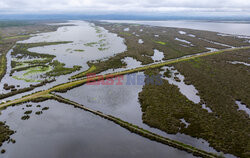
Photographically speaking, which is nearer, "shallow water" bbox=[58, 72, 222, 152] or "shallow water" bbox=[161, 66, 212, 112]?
"shallow water" bbox=[58, 72, 222, 152]

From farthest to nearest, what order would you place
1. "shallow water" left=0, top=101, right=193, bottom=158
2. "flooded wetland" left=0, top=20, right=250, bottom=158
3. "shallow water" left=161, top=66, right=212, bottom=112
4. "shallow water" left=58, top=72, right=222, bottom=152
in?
"shallow water" left=161, top=66, right=212, bottom=112 < "shallow water" left=58, top=72, right=222, bottom=152 < "flooded wetland" left=0, top=20, right=250, bottom=158 < "shallow water" left=0, top=101, right=193, bottom=158

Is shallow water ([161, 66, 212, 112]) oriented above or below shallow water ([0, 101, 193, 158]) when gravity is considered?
above

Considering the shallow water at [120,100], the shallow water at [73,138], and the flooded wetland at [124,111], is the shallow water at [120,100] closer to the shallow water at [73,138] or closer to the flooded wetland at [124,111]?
the flooded wetland at [124,111]

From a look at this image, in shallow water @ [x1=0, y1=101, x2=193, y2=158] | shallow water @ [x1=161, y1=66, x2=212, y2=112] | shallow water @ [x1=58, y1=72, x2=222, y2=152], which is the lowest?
shallow water @ [x1=0, y1=101, x2=193, y2=158]

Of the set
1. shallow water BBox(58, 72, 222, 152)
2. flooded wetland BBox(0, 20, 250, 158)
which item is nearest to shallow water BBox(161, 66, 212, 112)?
flooded wetland BBox(0, 20, 250, 158)

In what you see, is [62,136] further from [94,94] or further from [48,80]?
[48,80]

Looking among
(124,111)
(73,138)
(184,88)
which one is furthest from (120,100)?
(184,88)

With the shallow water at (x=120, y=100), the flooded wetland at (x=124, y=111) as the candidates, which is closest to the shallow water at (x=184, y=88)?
the flooded wetland at (x=124, y=111)

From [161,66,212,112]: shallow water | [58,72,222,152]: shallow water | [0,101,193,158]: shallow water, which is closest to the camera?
[0,101,193,158]: shallow water

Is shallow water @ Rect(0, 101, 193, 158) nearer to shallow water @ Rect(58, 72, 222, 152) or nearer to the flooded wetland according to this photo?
the flooded wetland

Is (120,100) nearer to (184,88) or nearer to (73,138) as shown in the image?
(73,138)
